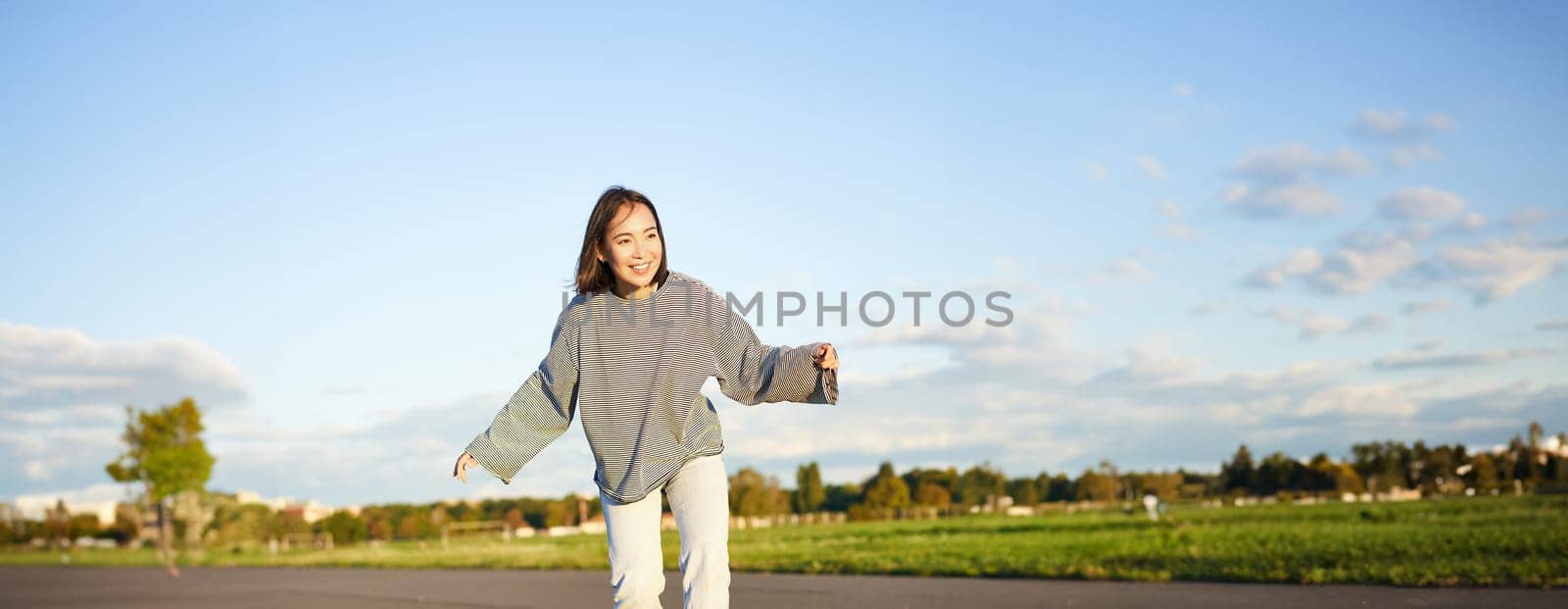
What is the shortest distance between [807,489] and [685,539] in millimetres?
20734

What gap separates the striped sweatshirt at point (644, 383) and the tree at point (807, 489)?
779 inches

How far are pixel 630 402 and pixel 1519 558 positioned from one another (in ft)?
20.8

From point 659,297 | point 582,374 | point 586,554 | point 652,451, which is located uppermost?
point 659,297

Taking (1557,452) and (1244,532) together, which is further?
(1557,452)

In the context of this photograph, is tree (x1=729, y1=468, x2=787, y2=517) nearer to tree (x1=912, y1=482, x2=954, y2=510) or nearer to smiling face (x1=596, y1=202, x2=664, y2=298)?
tree (x1=912, y1=482, x2=954, y2=510)

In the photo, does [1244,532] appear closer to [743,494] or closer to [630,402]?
→ [630,402]

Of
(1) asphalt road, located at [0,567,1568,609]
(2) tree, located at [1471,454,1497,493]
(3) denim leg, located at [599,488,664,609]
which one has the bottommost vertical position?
(1) asphalt road, located at [0,567,1568,609]

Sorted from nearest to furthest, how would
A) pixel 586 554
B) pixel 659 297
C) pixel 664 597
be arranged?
pixel 659 297
pixel 664 597
pixel 586 554

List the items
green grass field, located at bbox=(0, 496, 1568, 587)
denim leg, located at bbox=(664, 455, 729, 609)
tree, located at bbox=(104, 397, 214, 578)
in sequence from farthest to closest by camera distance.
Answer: tree, located at bbox=(104, 397, 214, 578), green grass field, located at bbox=(0, 496, 1568, 587), denim leg, located at bbox=(664, 455, 729, 609)

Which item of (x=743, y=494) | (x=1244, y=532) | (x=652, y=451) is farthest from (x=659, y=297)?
(x=743, y=494)

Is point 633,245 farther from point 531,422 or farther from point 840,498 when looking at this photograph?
point 840,498

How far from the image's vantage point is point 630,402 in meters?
4.05

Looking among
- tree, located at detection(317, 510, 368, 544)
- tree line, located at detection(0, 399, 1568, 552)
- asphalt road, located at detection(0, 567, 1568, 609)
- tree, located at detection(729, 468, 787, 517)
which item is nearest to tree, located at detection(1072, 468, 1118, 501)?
tree line, located at detection(0, 399, 1568, 552)

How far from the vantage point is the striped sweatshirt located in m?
3.97
